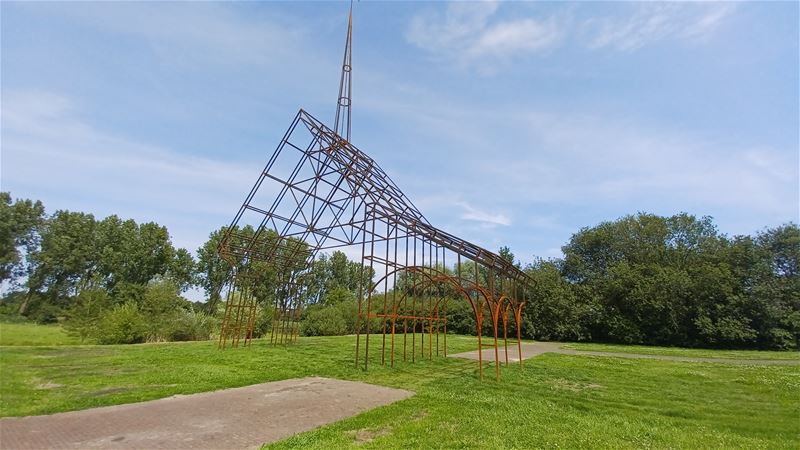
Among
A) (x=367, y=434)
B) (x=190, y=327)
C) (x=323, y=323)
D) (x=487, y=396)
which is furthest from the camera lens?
(x=323, y=323)

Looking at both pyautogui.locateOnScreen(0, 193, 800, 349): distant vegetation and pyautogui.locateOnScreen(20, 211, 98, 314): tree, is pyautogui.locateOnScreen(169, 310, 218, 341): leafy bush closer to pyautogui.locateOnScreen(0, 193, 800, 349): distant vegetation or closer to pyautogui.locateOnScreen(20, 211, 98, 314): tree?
pyautogui.locateOnScreen(0, 193, 800, 349): distant vegetation

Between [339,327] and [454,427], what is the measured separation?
26266mm

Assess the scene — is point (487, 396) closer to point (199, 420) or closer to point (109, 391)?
point (199, 420)

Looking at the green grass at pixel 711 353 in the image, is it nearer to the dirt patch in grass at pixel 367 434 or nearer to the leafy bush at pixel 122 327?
the dirt patch in grass at pixel 367 434

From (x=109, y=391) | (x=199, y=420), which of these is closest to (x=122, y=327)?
(x=109, y=391)

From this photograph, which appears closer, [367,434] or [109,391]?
[367,434]

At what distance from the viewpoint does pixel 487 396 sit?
8.66m

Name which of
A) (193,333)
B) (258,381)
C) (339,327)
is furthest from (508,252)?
(258,381)

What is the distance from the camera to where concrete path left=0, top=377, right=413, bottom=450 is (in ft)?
17.6

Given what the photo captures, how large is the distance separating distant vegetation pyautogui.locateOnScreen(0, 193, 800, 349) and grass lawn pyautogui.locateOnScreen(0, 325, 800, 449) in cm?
798

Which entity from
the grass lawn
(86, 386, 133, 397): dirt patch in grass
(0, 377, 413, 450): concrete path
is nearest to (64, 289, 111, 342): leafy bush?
the grass lawn

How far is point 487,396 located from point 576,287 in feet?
94.2

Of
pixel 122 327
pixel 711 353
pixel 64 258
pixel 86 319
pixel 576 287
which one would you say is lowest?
pixel 711 353

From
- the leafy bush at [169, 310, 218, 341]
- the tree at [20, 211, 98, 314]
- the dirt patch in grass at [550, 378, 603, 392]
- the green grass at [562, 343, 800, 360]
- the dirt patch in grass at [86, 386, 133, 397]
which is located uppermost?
the tree at [20, 211, 98, 314]
